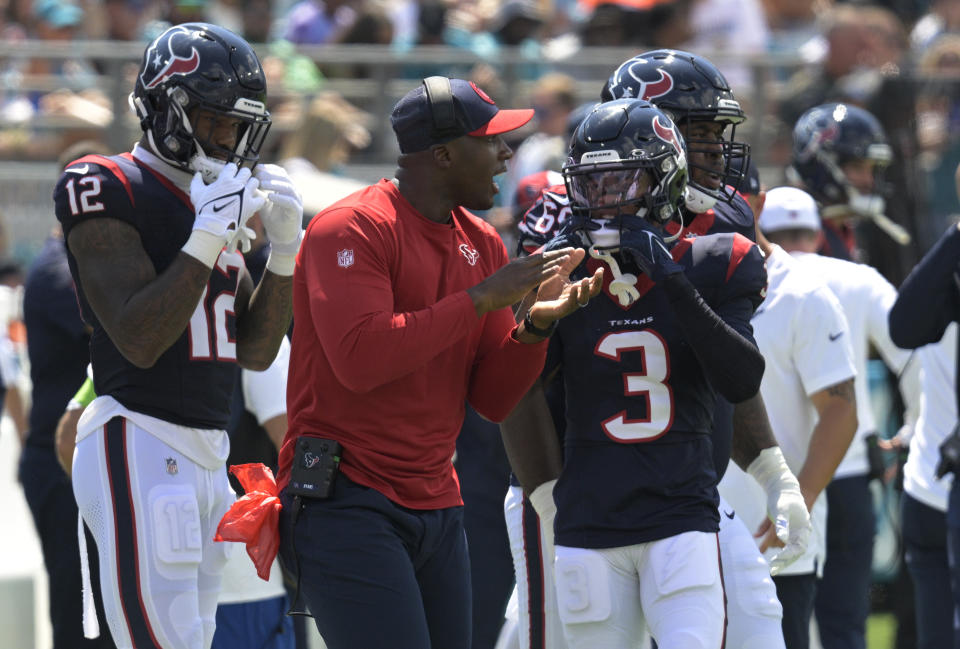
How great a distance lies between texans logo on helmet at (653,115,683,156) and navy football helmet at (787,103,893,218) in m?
2.70

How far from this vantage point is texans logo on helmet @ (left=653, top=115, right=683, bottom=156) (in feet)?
12.5

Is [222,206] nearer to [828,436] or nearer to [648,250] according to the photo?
[648,250]

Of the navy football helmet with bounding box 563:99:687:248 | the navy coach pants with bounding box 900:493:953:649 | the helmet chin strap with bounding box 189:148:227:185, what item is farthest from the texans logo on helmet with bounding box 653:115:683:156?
the navy coach pants with bounding box 900:493:953:649

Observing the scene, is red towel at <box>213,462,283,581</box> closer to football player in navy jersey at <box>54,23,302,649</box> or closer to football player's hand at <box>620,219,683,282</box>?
football player in navy jersey at <box>54,23,302,649</box>

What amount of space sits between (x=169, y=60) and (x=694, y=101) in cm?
147

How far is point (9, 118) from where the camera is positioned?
10.0 m

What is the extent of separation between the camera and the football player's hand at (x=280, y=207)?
13.5ft

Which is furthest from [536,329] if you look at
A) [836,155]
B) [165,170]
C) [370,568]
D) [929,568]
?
[836,155]

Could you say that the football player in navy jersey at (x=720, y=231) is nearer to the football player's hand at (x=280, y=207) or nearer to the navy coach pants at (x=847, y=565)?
the football player's hand at (x=280, y=207)

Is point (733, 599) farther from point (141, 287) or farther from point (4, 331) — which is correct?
point (4, 331)

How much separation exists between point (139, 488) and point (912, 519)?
2958 millimetres

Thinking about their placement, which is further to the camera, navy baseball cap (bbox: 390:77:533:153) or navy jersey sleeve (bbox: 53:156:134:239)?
navy jersey sleeve (bbox: 53:156:134:239)

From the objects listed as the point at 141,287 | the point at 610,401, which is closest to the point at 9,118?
the point at 141,287

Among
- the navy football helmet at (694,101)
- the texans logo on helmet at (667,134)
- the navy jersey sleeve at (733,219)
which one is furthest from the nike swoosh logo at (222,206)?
the navy jersey sleeve at (733,219)
